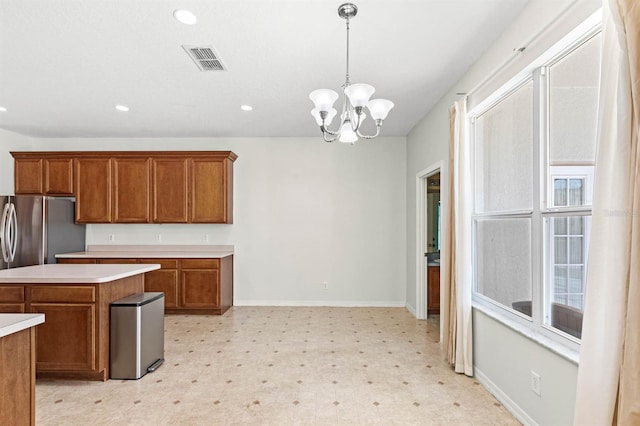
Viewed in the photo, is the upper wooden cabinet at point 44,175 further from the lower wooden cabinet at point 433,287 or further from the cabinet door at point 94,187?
the lower wooden cabinet at point 433,287

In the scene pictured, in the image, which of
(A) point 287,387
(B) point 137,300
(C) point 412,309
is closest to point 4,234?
(B) point 137,300

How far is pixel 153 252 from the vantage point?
5.43m

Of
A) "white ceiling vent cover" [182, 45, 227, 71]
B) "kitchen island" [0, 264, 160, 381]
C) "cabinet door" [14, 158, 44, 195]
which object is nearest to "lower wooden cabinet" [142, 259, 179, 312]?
"kitchen island" [0, 264, 160, 381]

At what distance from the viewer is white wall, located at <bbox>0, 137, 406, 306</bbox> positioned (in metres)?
5.74

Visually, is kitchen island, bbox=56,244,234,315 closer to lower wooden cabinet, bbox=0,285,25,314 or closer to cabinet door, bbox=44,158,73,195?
cabinet door, bbox=44,158,73,195

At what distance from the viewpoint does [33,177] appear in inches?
212

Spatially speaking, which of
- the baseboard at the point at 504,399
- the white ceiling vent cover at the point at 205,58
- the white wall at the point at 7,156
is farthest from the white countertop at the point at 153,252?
the baseboard at the point at 504,399

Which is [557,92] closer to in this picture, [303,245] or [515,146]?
[515,146]

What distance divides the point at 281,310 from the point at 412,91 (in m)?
3.74

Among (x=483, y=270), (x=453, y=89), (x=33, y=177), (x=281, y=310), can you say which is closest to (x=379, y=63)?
(x=453, y=89)

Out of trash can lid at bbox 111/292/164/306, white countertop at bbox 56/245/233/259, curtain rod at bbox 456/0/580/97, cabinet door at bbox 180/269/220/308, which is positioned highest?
curtain rod at bbox 456/0/580/97

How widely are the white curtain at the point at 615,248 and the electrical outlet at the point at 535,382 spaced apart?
663 mm

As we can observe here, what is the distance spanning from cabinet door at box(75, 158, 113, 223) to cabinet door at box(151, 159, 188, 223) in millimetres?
741

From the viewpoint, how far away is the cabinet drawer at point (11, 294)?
2804mm
